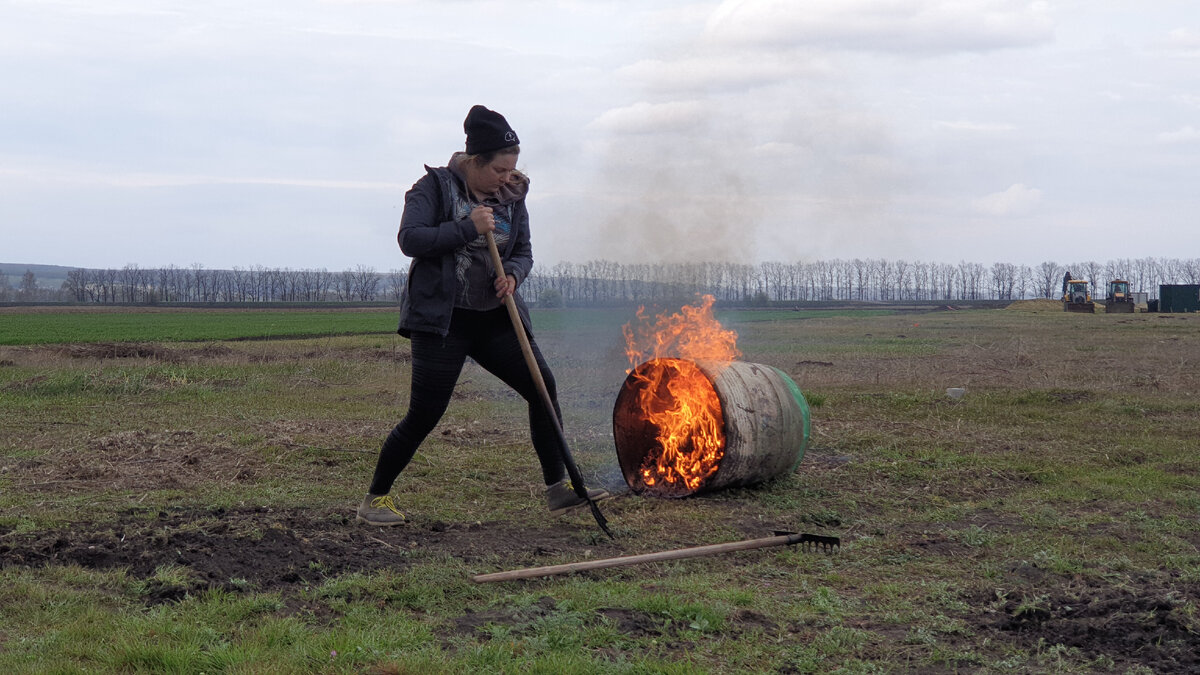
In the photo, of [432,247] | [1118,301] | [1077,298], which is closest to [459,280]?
[432,247]

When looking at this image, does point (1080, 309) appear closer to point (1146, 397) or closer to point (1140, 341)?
point (1140, 341)

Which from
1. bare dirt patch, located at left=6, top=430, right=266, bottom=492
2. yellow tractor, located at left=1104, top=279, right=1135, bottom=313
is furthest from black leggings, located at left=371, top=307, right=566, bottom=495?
yellow tractor, located at left=1104, top=279, right=1135, bottom=313

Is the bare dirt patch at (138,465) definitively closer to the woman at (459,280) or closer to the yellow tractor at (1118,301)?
the woman at (459,280)

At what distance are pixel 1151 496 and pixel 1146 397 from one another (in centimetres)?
588

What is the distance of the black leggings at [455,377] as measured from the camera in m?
5.07

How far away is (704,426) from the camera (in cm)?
624

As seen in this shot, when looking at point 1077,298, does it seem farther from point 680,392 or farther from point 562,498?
point 562,498

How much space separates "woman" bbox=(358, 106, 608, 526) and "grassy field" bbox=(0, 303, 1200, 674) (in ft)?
1.97

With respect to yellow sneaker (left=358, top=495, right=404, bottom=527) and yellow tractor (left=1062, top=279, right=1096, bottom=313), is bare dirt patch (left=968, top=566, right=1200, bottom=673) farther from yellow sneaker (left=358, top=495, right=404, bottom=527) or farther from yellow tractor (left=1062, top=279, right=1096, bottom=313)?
yellow tractor (left=1062, top=279, right=1096, bottom=313)

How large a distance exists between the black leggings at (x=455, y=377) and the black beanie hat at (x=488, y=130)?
88cm

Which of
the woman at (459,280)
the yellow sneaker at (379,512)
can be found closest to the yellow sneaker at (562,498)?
the woman at (459,280)

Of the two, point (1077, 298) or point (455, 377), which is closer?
point (455, 377)

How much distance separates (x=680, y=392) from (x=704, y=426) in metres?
0.35

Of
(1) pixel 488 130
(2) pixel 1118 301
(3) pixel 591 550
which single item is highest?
(1) pixel 488 130
